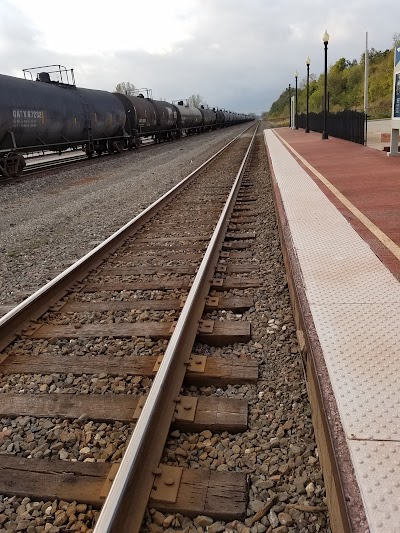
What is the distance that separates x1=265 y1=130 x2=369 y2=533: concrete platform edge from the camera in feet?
6.29

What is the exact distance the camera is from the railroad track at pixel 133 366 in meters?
2.37

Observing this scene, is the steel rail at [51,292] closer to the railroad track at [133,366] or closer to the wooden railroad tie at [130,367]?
the railroad track at [133,366]

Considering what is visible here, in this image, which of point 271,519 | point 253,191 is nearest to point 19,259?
point 271,519

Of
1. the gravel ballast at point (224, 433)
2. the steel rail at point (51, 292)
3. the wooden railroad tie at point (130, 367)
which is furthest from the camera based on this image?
the steel rail at point (51, 292)

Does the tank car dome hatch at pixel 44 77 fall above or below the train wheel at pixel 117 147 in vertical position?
above

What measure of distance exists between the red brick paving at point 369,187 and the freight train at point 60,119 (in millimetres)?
9320

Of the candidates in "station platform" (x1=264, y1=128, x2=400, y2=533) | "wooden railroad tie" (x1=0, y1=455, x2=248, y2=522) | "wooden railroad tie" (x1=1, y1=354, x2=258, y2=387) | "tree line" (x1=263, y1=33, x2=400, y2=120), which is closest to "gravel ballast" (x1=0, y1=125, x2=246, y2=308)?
"wooden railroad tie" (x1=1, y1=354, x2=258, y2=387)

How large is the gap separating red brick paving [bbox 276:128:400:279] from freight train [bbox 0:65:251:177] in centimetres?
932

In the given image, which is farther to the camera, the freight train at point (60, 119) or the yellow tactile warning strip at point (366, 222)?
the freight train at point (60, 119)

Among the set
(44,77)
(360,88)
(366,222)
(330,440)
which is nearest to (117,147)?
(44,77)

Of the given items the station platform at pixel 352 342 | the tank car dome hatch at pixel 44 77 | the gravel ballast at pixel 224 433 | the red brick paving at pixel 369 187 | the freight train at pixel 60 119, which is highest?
the tank car dome hatch at pixel 44 77

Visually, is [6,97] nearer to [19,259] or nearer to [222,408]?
[19,259]

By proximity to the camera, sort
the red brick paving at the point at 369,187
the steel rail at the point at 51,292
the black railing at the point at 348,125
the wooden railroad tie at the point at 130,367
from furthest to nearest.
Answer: the black railing at the point at 348,125 → the red brick paving at the point at 369,187 → the steel rail at the point at 51,292 → the wooden railroad tie at the point at 130,367

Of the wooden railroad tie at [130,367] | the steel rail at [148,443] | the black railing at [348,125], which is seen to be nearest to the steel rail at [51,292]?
the wooden railroad tie at [130,367]
